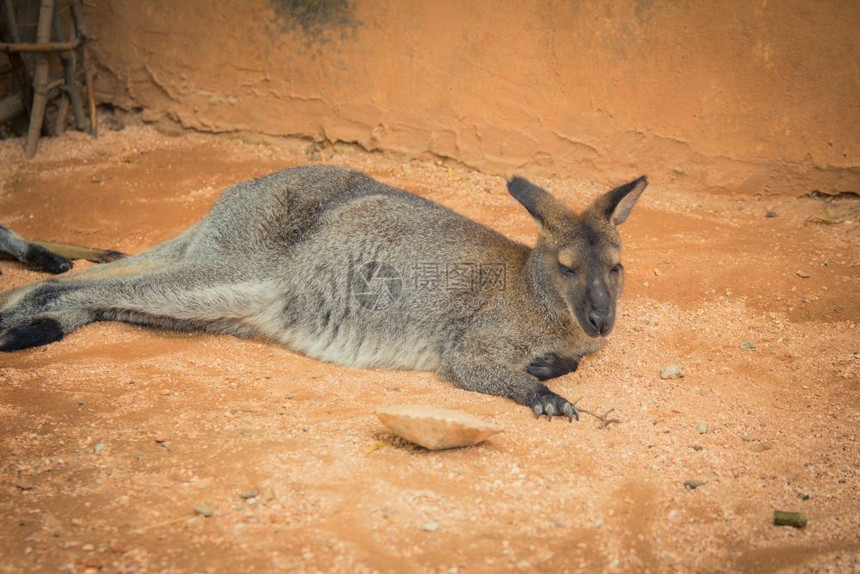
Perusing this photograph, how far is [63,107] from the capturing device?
904 cm

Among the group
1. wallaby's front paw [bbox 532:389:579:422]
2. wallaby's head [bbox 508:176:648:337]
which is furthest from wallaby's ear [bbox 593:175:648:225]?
wallaby's front paw [bbox 532:389:579:422]

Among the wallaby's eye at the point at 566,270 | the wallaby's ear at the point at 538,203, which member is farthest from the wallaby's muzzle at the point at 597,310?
the wallaby's ear at the point at 538,203

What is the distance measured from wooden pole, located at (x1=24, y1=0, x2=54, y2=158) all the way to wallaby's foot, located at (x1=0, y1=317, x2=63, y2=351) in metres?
4.32

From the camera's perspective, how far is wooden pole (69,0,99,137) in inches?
340

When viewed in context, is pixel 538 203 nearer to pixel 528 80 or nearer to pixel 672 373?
pixel 672 373

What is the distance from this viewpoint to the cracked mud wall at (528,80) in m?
6.74

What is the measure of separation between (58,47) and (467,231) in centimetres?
562

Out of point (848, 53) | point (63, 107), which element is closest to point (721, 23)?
point (848, 53)

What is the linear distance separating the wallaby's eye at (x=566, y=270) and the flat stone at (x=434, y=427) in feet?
4.35

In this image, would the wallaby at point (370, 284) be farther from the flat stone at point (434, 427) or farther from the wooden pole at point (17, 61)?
the wooden pole at point (17, 61)

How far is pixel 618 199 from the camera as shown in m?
4.67

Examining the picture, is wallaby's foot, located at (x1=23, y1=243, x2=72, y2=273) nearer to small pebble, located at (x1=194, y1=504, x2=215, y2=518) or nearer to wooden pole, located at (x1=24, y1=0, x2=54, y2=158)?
wooden pole, located at (x1=24, y1=0, x2=54, y2=158)

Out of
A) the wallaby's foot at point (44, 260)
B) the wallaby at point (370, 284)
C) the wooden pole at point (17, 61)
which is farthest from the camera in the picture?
the wooden pole at point (17, 61)

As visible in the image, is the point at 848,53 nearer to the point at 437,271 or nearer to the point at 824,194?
the point at 824,194
